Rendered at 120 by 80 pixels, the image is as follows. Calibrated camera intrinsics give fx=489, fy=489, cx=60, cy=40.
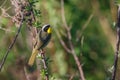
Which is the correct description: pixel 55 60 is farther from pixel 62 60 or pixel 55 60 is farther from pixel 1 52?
pixel 1 52

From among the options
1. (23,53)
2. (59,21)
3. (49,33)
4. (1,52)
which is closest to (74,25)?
(59,21)

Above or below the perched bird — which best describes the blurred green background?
below

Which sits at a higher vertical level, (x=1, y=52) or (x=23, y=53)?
(x=1, y=52)

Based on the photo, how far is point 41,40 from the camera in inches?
116

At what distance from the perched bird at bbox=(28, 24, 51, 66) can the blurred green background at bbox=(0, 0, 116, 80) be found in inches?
128

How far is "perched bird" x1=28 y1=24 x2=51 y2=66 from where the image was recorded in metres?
2.86

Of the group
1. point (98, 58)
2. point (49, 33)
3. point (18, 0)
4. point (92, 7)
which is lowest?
point (98, 58)

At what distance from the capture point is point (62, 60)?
682 cm

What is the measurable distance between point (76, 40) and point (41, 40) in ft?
11.9

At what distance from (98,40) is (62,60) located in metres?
0.79

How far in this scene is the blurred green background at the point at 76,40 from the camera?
6.65m

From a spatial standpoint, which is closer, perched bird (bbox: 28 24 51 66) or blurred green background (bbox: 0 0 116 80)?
perched bird (bbox: 28 24 51 66)

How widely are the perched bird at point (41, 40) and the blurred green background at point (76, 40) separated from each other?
10.7 feet

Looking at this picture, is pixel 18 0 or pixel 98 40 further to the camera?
pixel 98 40
